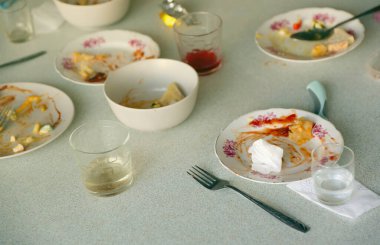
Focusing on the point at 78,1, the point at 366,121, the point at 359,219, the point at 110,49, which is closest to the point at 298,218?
the point at 359,219

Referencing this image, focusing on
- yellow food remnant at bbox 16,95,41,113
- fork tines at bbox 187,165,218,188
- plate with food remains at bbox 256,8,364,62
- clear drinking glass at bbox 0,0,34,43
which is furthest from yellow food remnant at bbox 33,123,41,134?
plate with food remains at bbox 256,8,364,62

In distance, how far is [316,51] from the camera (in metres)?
1.49

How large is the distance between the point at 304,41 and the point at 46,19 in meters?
0.80

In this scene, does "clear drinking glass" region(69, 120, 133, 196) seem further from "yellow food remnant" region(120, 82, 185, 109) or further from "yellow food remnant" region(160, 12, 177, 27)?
"yellow food remnant" region(160, 12, 177, 27)

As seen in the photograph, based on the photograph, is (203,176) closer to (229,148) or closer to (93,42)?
(229,148)

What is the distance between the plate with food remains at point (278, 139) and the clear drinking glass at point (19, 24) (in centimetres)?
81

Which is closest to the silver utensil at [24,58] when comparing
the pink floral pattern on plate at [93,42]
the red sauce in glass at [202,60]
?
the pink floral pattern on plate at [93,42]

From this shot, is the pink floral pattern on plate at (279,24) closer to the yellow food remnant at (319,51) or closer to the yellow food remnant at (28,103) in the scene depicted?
the yellow food remnant at (319,51)

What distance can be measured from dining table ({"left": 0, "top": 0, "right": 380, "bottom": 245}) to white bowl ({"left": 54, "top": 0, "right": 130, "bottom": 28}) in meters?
0.10

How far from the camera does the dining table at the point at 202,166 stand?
1038 millimetres

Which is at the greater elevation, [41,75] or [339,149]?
[339,149]

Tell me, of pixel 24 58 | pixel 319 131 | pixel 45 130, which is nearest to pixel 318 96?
pixel 319 131

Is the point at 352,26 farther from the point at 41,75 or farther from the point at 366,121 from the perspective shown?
the point at 41,75

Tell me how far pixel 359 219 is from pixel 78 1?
116 cm
